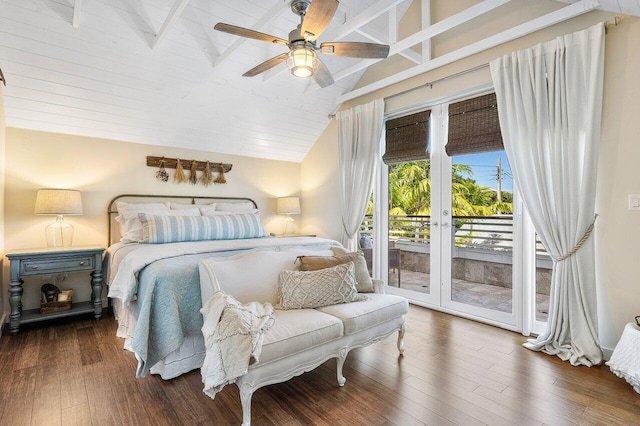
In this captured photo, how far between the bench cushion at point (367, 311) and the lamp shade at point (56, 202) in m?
2.73

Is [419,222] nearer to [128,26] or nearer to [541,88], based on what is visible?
[541,88]

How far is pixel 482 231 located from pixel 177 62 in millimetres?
3532

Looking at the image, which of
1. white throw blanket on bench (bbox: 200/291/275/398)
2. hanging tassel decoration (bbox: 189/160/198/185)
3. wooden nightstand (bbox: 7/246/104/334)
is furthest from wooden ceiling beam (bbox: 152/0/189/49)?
white throw blanket on bench (bbox: 200/291/275/398)

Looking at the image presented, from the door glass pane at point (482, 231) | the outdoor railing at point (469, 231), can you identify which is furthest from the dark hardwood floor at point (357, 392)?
the outdoor railing at point (469, 231)

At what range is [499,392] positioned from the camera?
200cm

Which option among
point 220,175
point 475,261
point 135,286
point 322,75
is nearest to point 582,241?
point 475,261

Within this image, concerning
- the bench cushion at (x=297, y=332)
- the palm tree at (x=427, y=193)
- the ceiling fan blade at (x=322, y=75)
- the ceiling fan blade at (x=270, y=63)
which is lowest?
the bench cushion at (x=297, y=332)

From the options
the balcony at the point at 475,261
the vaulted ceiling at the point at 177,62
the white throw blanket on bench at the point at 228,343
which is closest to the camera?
the white throw blanket on bench at the point at 228,343

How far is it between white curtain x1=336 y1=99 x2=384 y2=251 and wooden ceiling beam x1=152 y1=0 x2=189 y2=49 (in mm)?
2321

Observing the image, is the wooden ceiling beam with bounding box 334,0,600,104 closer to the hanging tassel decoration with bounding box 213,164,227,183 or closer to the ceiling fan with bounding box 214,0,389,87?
the ceiling fan with bounding box 214,0,389,87

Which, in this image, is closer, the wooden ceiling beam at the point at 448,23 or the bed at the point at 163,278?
the bed at the point at 163,278

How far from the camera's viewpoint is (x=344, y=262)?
8.43 feet

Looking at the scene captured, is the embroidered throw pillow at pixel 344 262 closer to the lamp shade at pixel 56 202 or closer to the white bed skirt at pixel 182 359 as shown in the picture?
the white bed skirt at pixel 182 359

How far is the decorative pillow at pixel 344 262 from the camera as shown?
248cm
